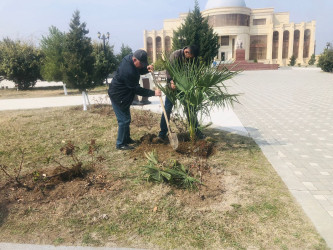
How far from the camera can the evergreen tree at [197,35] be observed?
23125 millimetres

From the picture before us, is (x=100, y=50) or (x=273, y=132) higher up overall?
(x=100, y=50)

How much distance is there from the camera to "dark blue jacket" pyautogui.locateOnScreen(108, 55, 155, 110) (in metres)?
4.05

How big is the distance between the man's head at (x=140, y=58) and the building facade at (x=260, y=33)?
4842 centimetres

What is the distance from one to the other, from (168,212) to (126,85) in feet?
7.14

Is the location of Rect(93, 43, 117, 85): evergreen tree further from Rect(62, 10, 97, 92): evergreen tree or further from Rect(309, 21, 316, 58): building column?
Rect(309, 21, 316, 58): building column

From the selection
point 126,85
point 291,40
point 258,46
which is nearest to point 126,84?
point 126,85

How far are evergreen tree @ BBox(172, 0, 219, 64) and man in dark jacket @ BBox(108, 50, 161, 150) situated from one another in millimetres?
19763

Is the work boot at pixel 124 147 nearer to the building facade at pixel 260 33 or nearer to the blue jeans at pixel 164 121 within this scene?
the blue jeans at pixel 164 121

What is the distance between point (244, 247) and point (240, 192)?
0.88 metres

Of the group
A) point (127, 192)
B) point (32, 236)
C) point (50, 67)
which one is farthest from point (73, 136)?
point (50, 67)

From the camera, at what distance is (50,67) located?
12.4 m

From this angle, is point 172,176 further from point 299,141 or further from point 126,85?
point 299,141

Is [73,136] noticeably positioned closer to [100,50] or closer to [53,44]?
[53,44]

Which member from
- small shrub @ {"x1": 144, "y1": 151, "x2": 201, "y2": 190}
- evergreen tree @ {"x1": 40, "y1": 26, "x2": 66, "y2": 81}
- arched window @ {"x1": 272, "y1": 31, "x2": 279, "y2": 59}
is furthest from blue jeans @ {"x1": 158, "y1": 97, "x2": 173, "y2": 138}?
arched window @ {"x1": 272, "y1": 31, "x2": 279, "y2": 59}
